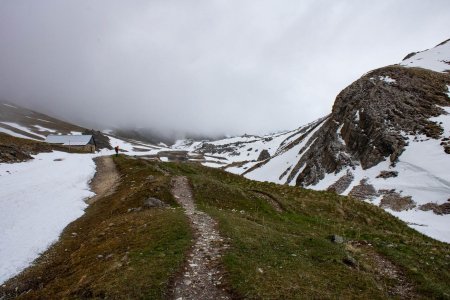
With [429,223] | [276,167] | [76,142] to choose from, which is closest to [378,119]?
[429,223]

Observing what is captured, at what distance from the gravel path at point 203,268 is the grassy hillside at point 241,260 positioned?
0.44m

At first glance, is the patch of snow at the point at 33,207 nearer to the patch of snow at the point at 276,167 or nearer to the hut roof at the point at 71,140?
the patch of snow at the point at 276,167

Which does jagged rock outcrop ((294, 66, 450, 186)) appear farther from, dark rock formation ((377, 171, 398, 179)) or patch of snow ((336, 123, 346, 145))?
dark rock formation ((377, 171, 398, 179))

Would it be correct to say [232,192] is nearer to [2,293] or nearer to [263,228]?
[263,228]

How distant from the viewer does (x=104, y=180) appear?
163 feet

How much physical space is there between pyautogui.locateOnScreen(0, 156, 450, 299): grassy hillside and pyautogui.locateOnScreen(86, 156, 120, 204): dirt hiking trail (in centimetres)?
882

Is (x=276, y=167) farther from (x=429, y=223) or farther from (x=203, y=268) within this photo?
(x=203, y=268)

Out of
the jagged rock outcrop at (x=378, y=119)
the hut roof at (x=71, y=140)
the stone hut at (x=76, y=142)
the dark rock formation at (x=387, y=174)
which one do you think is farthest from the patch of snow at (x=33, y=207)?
the hut roof at (x=71, y=140)

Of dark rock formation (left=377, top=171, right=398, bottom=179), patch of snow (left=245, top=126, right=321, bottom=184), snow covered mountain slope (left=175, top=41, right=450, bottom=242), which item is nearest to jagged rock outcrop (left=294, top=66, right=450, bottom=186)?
snow covered mountain slope (left=175, top=41, right=450, bottom=242)

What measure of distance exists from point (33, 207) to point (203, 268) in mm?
24457

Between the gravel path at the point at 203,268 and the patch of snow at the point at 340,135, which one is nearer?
the gravel path at the point at 203,268

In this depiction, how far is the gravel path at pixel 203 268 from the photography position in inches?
483

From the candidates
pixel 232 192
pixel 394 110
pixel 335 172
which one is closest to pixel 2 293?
pixel 232 192

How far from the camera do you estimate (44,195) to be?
36219 millimetres
